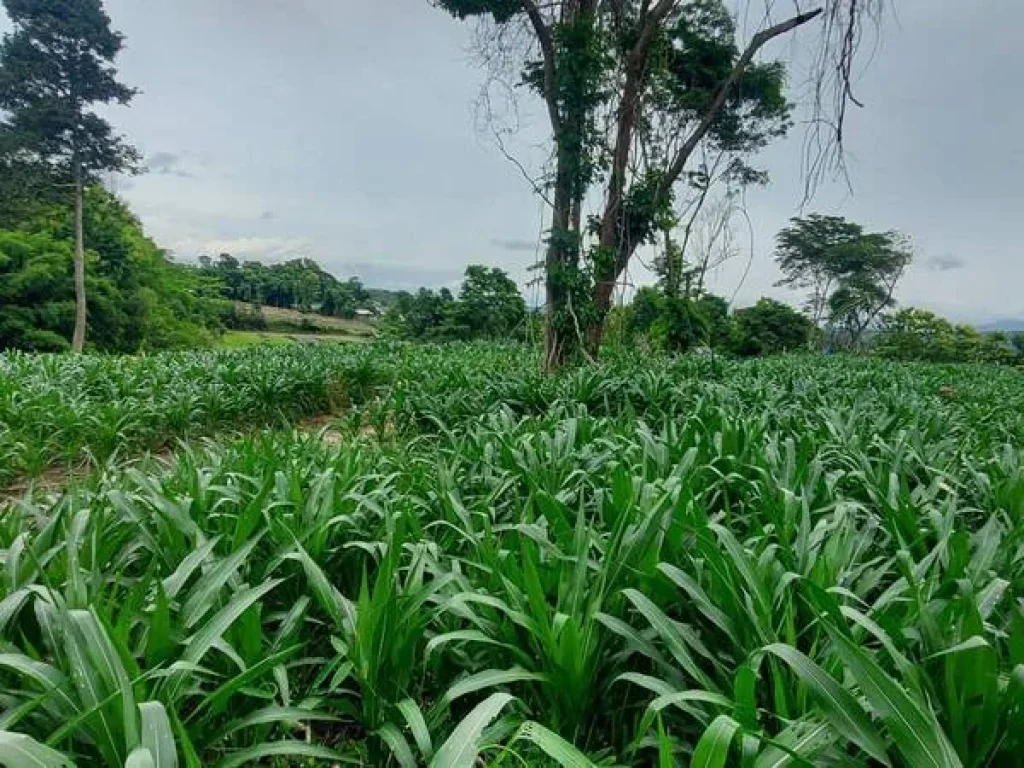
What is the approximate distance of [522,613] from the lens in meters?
1.19

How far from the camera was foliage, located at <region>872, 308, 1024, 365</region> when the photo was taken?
23.8 metres

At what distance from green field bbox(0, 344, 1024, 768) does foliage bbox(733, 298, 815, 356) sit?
22287 mm

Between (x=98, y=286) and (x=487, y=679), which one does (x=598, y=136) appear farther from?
(x=98, y=286)

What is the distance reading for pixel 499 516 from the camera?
210 centimetres

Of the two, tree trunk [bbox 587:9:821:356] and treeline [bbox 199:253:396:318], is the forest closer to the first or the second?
tree trunk [bbox 587:9:821:356]

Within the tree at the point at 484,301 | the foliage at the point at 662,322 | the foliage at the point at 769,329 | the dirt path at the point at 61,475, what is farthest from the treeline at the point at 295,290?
the dirt path at the point at 61,475

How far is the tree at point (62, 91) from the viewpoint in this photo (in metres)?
18.2

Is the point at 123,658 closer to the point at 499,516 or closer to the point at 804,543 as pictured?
the point at 499,516

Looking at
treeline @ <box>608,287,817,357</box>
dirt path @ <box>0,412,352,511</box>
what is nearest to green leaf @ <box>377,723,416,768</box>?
dirt path @ <box>0,412,352,511</box>

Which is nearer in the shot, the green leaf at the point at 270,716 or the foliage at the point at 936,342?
the green leaf at the point at 270,716

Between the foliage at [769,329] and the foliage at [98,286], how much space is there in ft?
78.9

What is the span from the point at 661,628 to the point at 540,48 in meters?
8.07

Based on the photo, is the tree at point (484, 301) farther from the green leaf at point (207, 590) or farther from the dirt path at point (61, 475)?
the green leaf at point (207, 590)

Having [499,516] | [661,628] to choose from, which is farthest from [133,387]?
[661,628]
